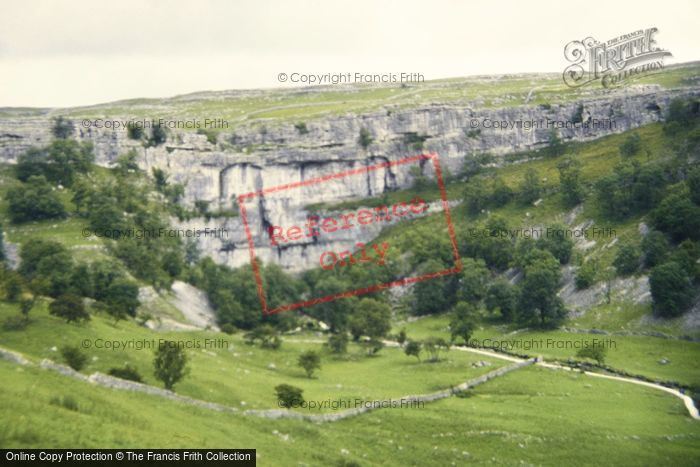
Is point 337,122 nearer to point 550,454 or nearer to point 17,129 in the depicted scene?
point 17,129

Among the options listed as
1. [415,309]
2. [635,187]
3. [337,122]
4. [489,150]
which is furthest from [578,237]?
[337,122]

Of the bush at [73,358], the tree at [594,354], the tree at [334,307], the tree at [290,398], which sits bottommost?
the tree at [334,307]

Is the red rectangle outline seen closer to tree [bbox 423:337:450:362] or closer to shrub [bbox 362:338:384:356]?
shrub [bbox 362:338:384:356]

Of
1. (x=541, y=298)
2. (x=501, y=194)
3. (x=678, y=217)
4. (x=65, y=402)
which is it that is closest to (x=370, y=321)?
(x=541, y=298)

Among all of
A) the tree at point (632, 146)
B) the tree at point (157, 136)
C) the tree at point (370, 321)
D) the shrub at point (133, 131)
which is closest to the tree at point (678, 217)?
the tree at point (632, 146)

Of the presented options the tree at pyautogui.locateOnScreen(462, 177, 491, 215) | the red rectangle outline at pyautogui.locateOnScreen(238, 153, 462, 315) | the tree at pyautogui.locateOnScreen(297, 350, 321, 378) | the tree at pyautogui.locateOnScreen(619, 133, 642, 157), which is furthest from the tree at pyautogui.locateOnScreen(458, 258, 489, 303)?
the tree at pyautogui.locateOnScreen(297, 350, 321, 378)

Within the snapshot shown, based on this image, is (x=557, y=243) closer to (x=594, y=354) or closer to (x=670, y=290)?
(x=670, y=290)

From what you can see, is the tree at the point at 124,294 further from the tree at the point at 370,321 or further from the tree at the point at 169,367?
the tree at the point at 169,367
